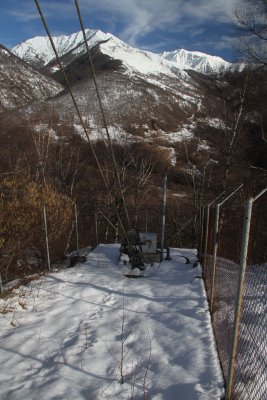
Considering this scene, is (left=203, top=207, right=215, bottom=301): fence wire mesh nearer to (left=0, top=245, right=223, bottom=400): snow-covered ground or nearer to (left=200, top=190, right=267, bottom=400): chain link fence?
(left=200, top=190, right=267, bottom=400): chain link fence

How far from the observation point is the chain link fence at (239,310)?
304 centimetres

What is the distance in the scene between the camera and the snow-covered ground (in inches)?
136

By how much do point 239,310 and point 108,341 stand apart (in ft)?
6.50

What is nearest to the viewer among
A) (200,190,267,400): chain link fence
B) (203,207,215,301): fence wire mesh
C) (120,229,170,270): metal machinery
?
(200,190,267,400): chain link fence

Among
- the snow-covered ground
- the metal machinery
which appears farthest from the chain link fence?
the metal machinery

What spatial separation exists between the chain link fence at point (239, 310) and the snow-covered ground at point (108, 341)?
0.17 metres

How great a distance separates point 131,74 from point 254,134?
198 ft

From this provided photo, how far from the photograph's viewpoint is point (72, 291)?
244 inches

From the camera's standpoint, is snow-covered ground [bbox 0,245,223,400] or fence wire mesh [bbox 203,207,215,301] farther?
fence wire mesh [bbox 203,207,215,301]

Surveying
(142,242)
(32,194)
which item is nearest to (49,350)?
(142,242)

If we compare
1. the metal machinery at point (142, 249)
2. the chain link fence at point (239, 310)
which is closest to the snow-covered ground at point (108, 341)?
the chain link fence at point (239, 310)

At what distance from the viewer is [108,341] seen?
4.41 meters

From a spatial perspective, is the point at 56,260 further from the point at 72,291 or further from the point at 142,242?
the point at 72,291

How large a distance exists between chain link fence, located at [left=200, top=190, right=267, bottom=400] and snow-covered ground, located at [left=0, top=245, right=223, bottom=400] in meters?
0.17
